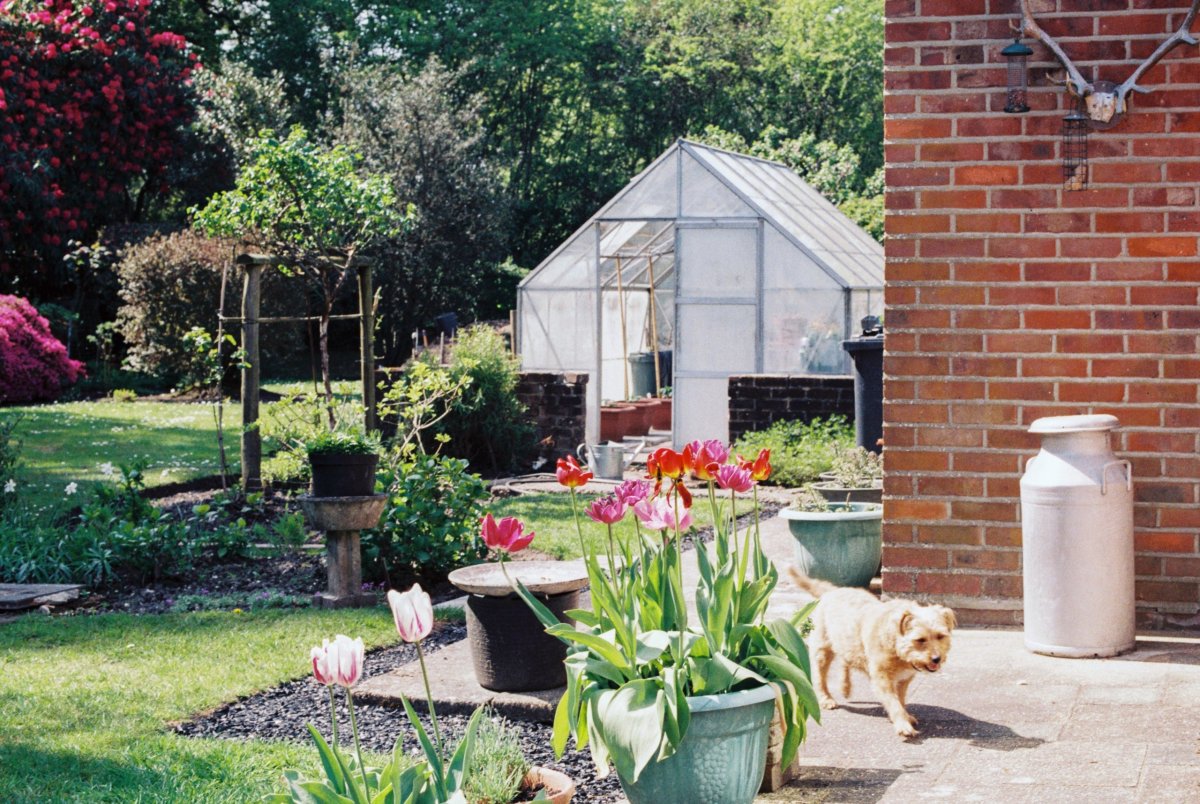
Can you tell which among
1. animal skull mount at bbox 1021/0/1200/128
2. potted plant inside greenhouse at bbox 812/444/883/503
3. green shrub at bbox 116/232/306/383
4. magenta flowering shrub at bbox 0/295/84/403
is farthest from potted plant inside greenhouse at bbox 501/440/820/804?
green shrub at bbox 116/232/306/383

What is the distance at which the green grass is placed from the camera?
29.5 ft

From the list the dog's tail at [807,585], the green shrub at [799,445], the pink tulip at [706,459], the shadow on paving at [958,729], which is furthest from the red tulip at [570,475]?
the green shrub at [799,445]

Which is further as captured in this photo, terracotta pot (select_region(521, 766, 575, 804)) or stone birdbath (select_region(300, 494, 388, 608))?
stone birdbath (select_region(300, 494, 388, 608))

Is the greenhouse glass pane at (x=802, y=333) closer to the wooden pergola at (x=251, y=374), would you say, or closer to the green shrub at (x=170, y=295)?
the wooden pergola at (x=251, y=374)

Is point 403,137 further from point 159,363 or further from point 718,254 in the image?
point 718,254

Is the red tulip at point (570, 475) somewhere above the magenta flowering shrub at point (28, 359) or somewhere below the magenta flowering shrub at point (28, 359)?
below

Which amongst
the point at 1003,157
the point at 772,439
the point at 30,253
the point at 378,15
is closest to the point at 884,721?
the point at 1003,157

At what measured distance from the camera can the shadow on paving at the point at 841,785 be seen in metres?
3.86

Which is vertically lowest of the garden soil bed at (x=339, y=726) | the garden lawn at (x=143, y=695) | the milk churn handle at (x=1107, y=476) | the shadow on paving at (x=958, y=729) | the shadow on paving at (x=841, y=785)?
the garden soil bed at (x=339, y=726)

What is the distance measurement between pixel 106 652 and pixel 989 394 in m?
4.08

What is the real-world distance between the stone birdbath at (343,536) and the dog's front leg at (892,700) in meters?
3.41

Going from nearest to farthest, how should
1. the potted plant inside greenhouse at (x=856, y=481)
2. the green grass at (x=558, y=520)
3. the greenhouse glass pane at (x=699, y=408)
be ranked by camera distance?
the potted plant inside greenhouse at (x=856, y=481)
the green grass at (x=558, y=520)
the greenhouse glass pane at (x=699, y=408)

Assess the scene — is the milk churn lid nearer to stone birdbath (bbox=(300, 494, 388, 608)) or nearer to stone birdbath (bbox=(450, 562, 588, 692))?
stone birdbath (bbox=(450, 562, 588, 692))

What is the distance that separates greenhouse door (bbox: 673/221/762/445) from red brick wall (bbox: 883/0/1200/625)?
9.28 m
